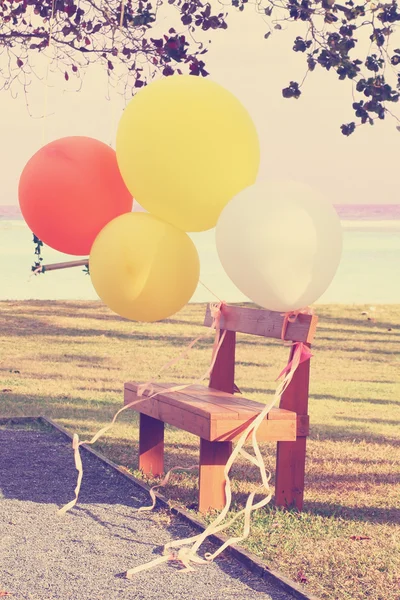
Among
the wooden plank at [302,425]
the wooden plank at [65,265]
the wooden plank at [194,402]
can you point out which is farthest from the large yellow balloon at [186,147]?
the wooden plank at [302,425]

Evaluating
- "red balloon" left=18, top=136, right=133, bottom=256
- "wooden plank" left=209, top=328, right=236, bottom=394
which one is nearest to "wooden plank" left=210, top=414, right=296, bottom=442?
"wooden plank" left=209, top=328, right=236, bottom=394

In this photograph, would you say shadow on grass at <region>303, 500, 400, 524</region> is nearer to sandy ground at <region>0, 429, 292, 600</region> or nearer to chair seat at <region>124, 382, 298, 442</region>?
chair seat at <region>124, 382, 298, 442</region>

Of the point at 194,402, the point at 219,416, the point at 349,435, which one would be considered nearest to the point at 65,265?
the point at 219,416

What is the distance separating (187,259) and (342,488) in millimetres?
2640

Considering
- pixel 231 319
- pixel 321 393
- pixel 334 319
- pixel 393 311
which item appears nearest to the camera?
pixel 231 319

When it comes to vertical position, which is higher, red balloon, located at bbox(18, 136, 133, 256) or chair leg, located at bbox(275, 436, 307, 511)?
A: red balloon, located at bbox(18, 136, 133, 256)

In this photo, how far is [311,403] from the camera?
10508 millimetres

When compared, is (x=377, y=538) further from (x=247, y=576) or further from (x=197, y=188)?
(x=197, y=188)

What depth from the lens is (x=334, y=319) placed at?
18.8 m

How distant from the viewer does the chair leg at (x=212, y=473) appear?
5.67m

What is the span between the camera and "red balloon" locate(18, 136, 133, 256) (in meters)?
4.54

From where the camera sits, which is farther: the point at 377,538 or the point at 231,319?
the point at 231,319

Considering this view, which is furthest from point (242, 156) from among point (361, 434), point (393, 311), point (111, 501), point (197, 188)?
point (393, 311)

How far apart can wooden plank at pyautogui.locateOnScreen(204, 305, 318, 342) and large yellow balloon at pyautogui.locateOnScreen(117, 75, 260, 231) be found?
1.24 m
